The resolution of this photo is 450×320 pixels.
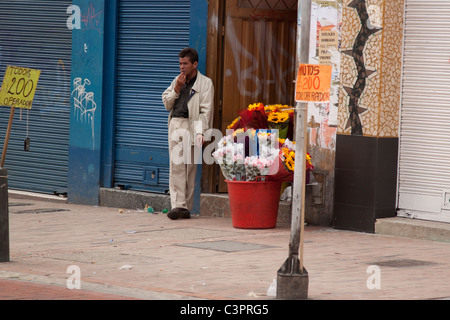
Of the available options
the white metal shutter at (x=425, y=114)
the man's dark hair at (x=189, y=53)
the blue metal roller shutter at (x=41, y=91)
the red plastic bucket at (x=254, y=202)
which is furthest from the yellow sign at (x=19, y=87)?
the blue metal roller shutter at (x=41, y=91)

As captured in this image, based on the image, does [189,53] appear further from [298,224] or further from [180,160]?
[298,224]

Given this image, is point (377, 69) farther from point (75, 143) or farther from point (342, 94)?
point (75, 143)

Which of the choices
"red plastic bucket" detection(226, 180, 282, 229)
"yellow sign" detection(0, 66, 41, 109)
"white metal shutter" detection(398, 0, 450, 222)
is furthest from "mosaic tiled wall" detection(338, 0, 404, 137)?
"yellow sign" detection(0, 66, 41, 109)

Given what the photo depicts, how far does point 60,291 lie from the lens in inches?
304

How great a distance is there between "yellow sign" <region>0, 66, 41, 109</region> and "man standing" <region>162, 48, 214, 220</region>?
3.13 meters

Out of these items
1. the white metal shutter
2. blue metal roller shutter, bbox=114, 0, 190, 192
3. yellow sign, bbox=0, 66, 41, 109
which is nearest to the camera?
yellow sign, bbox=0, 66, 41, 109

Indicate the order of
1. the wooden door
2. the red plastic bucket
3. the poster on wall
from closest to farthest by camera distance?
the red plastic bucket < the poster on wall < the wooden door

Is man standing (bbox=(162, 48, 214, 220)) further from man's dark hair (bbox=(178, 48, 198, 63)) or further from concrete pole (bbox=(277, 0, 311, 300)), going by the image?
concrete pole (bbox=(277, 0, 311, 300))

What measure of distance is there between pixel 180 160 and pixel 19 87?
3.47m

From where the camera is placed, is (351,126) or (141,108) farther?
(141,108)

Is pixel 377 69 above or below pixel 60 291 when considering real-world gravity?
above

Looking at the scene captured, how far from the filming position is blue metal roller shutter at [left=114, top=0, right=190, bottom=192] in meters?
13.8
